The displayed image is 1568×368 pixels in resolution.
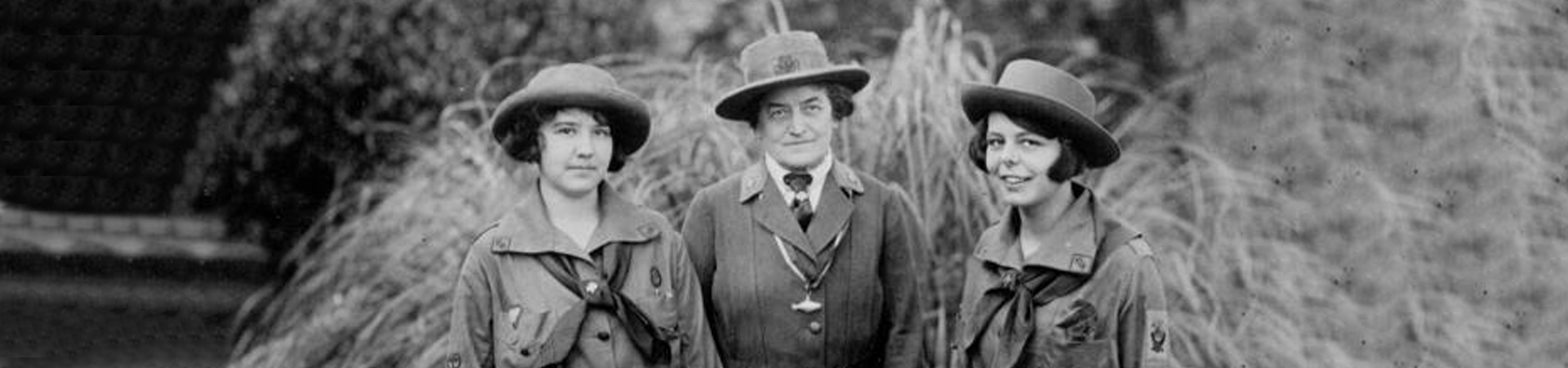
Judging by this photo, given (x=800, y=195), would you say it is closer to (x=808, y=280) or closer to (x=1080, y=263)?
(x=808, y=280)

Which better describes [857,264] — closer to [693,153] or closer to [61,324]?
[693,153]

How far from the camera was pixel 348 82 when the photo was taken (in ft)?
25.7

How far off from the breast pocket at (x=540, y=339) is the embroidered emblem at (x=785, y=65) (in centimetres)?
71

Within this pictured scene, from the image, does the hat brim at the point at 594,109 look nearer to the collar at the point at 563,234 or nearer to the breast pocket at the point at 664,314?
the collar at the point at 563,234

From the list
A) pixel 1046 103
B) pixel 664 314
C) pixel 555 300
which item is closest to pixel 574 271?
pixel 555 300

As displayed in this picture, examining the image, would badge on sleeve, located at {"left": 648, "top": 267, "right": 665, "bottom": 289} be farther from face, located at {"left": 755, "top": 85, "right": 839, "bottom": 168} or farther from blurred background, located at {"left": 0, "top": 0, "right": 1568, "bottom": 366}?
blurred background, located at {"left": 0, "top": 0, "right": 1568, "bottom": 366}

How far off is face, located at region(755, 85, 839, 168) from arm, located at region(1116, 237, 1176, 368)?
0.76 m

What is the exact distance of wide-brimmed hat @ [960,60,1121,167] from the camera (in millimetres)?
4137

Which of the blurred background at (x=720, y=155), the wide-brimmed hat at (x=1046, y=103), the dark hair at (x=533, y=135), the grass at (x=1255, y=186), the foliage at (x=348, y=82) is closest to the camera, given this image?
the wide-brimmed hat at (x=1046, y=103)

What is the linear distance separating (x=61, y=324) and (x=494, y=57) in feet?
5.91

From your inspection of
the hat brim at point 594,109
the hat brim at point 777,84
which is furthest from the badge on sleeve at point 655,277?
the hat brim at point 777,84

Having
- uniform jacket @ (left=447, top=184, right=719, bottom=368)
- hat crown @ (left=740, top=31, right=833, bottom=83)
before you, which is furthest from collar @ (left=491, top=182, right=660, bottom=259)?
hat crown @ (left=740, top=31, right=833, bottom=83)

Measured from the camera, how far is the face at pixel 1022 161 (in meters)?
4.15

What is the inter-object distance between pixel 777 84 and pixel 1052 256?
699 mm
